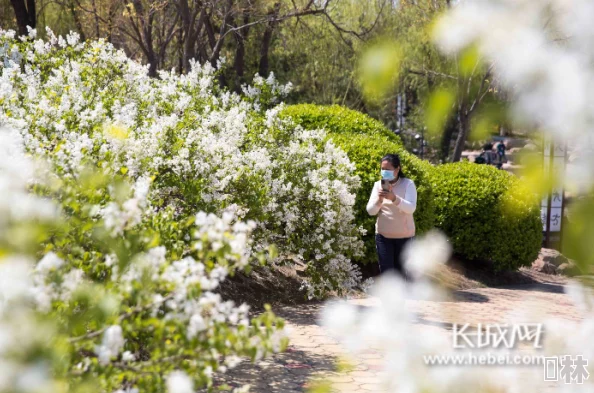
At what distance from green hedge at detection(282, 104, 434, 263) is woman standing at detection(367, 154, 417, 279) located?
237 cm

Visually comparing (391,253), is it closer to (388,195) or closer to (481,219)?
(388,195)

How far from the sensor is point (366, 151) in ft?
33.3

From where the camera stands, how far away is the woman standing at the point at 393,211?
705 cm

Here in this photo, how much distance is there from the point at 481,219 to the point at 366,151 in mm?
2969

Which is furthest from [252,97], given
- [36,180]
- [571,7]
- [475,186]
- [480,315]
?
[571,7]

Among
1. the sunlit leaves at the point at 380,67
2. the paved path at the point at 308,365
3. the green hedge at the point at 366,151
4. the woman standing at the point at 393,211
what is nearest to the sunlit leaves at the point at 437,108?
the sunlit leaves at the point at 380,67

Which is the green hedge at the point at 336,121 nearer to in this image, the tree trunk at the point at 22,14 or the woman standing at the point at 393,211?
the woman standing at the point at 393,211

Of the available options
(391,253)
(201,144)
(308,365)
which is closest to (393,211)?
(391,253)

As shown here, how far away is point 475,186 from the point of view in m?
12.0

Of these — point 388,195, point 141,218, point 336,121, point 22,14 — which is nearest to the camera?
point 141,218

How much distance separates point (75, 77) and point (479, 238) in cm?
705

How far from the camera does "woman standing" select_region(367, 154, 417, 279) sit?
7051mm

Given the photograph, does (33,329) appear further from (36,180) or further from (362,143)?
(362,143)

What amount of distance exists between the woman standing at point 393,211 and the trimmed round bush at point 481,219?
15.9 ft
